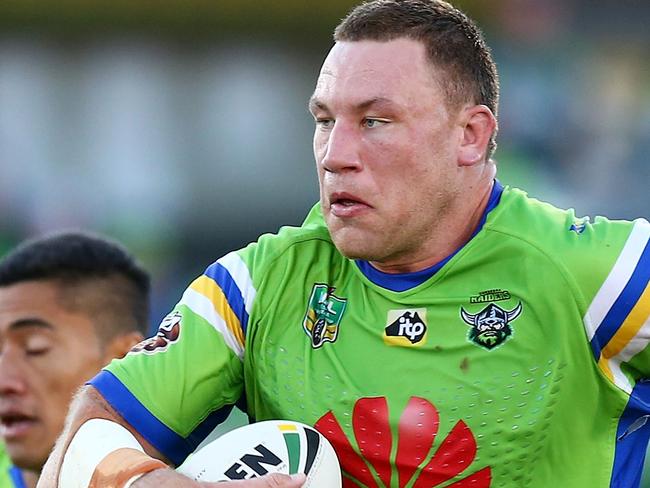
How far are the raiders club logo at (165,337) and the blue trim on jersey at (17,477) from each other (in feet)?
5.95

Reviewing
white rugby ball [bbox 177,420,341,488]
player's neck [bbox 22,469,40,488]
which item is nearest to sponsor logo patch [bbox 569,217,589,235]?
white rugby ball [bbox 177,420,341,488]

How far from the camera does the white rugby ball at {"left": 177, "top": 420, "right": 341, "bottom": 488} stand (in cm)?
311

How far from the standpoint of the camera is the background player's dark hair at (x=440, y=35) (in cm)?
333

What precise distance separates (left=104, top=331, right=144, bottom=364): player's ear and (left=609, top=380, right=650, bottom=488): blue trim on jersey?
6.99ft

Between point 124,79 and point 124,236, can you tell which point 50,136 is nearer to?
point 124,79

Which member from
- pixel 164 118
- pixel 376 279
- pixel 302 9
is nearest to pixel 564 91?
pixel 302 9

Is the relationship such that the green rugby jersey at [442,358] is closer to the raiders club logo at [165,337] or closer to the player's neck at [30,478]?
the raiders club logo at [165,337]

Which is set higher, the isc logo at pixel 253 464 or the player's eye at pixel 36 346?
the isc logo at pixel 253 464

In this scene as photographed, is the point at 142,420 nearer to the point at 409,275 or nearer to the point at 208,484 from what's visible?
the point at 208,484

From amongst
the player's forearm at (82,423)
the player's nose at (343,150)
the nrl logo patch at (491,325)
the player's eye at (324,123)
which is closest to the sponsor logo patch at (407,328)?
Answer: the nrl logo patch at (491,325)

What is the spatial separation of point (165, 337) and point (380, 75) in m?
0.94

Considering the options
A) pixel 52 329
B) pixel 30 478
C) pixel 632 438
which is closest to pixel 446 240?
pixel 632 438

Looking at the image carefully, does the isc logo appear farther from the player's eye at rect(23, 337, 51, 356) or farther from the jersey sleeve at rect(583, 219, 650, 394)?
the player's eye at rect(23, 337, 51, 356)

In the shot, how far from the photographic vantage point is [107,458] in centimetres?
314
